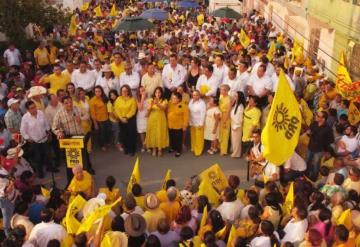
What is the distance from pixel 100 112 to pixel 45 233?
14.2 feet

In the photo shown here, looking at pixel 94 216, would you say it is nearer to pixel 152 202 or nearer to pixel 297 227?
pixel 152 202

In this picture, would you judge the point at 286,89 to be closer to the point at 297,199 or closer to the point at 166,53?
the point at 297,199

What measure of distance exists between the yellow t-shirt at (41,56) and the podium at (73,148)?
694 centimetres

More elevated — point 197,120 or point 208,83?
point 208,83

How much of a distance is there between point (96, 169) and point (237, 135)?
3022mm

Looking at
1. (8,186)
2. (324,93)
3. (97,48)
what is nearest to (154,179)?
(8,186)

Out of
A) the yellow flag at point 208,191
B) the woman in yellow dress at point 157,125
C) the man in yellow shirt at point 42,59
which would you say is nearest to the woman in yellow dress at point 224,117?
the woman in yellow dress at point 157,125

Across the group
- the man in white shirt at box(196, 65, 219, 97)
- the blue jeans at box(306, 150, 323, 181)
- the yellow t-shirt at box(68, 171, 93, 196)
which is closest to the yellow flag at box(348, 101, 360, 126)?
the blue jeans at box(306, 150, 323, 181)

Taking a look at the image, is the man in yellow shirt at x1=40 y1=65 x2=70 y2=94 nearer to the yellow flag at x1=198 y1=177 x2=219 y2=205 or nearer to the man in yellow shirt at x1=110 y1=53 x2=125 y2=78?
the man in yellow shirt at x1=110 y1=53 x2=125 y2=78

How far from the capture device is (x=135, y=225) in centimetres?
547

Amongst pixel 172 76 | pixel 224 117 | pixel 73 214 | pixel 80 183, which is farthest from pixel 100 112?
pixel 73 214

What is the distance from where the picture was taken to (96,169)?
9508 mm

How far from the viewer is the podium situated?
25.9ft

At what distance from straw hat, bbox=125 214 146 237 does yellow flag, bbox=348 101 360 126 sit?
5.21m
